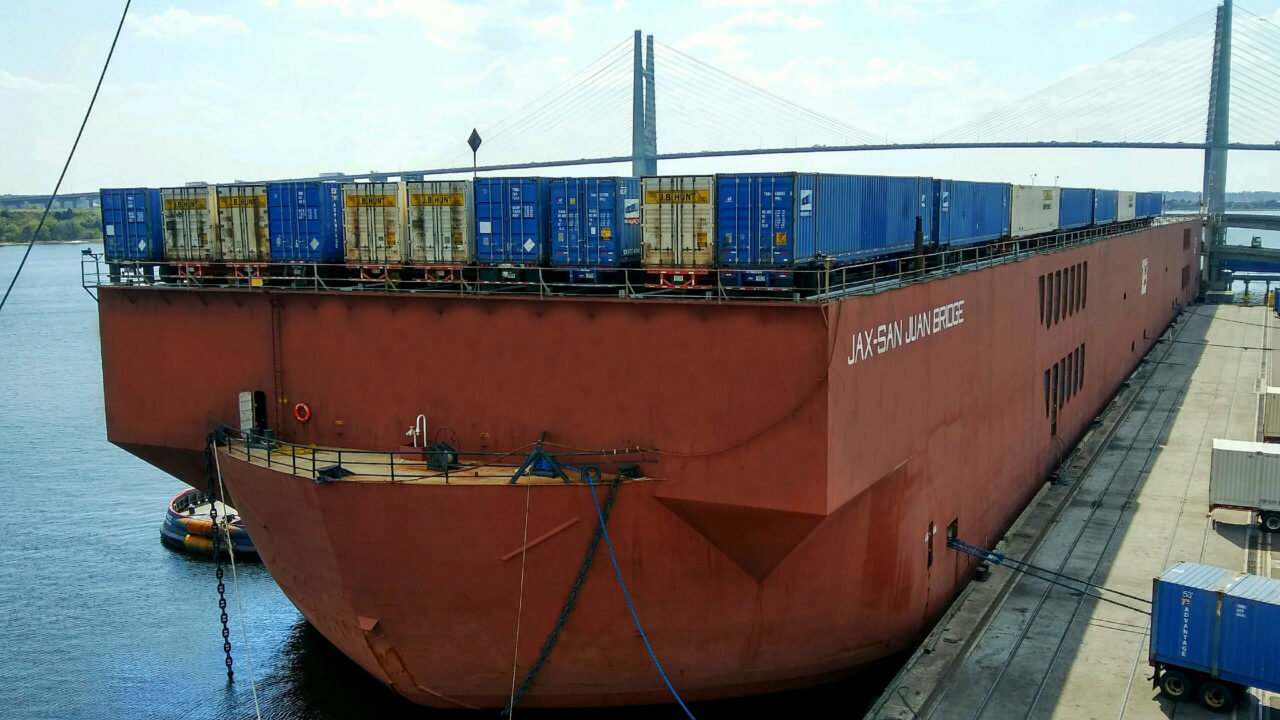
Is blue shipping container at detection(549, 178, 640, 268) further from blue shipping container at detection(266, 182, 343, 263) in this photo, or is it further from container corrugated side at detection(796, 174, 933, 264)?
blue shipping container at detection(266, 182, 343, 263)

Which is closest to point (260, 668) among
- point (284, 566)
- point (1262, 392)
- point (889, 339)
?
point (284, 566)

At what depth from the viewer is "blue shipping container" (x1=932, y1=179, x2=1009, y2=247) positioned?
23.7 metres

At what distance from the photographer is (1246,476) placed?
2391cm

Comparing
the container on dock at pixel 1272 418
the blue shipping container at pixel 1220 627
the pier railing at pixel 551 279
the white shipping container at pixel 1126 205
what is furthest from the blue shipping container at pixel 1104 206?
the blue shipping container at pixel 1220 627

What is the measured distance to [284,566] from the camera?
18375 millimetres

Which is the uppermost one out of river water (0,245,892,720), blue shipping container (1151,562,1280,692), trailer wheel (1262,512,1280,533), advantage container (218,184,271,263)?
advantage container (218,184,271,263)

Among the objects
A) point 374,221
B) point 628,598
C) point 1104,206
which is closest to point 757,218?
point 628,598

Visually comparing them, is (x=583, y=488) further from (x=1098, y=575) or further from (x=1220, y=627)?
(x=1098, y=575)

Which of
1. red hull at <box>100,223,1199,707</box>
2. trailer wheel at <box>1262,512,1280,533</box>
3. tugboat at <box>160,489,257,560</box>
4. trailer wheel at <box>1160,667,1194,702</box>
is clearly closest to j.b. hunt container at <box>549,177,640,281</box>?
red hull at <box>100,223,1199,707</box>

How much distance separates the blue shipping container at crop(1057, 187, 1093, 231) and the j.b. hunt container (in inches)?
903

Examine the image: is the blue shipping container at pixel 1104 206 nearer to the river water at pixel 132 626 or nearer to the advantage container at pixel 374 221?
the river water at pixel 132 626

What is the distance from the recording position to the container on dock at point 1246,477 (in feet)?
77.9

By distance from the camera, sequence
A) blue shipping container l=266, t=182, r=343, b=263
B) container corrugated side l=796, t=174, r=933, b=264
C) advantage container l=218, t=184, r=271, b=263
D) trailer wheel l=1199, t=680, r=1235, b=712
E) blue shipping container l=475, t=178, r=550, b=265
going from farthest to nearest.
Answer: advantage container l=218, t=184, r=271, b=263 → blue shipping container l=266, t=182, r=343, b=263 → blue shipping container l=475, t=178, r=550, b=265 → container corrugated side l=796, t=174, r=933, b=264 → trailer wheel l=1199, t=680, r=1235, b=712

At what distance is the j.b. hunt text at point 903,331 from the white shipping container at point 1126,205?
30664mm
